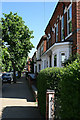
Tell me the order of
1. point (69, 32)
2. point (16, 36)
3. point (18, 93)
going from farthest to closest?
point (16, 36), point (18, 93), point (69, 32)

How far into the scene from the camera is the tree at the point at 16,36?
26250 mm

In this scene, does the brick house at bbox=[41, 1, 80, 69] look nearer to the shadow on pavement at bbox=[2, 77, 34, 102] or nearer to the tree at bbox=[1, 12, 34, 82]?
the shadow on pavement at bbox=[2, 77, 34, 102]

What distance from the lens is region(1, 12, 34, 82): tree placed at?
2625 centimetres

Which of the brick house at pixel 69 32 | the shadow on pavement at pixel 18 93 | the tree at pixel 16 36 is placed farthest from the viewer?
the tree at pixel 16 36

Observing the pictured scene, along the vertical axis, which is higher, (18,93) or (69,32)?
(69,32)

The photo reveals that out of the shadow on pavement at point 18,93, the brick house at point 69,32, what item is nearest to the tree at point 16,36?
the shadow on pavement at point 18,93

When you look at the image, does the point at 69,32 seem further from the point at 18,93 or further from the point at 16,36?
the point at 16,36

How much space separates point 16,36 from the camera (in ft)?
86.4

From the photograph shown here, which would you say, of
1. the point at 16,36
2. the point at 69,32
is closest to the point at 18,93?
the point at 69,32

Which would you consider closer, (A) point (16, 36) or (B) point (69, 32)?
(B) point (69, 32)

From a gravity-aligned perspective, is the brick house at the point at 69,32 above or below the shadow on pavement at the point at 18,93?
above

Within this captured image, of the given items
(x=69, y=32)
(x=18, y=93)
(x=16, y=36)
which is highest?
(x=16, y=36)

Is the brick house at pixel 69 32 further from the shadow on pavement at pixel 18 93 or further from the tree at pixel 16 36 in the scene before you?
the tree at pixel 16 36

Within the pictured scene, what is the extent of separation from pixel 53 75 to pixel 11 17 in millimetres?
23117
